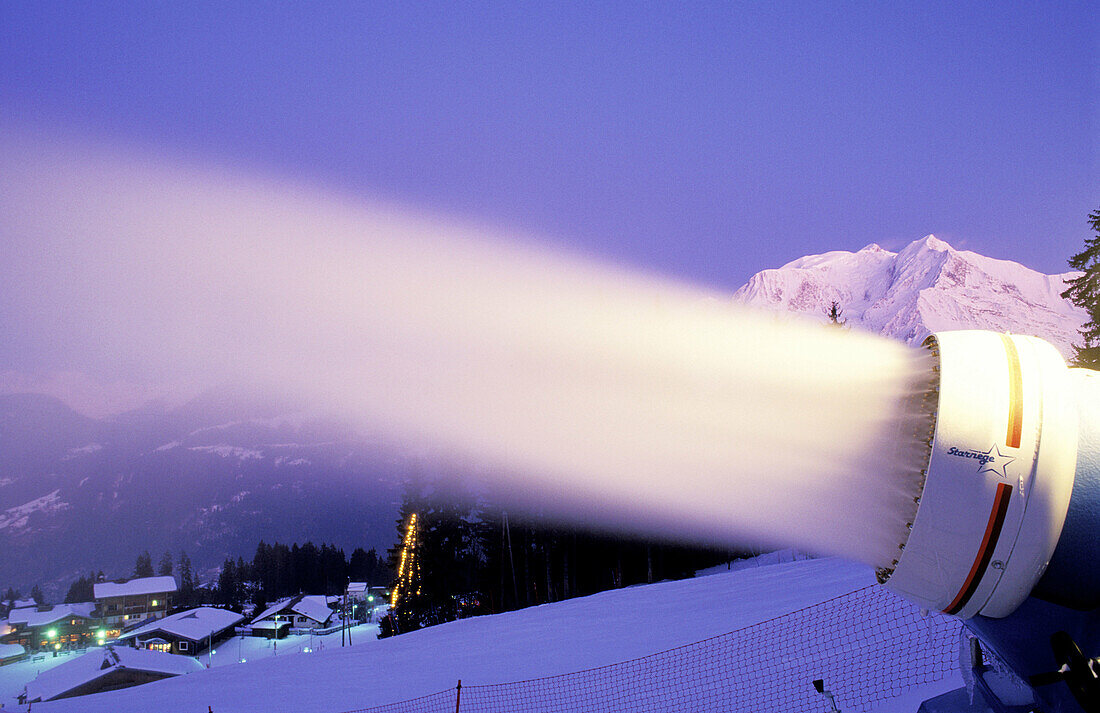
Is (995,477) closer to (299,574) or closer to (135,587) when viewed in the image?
(135,587)

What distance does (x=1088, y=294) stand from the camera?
2536 cm

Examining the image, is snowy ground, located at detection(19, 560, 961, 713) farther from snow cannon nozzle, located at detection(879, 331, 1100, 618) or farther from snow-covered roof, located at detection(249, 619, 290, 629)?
snow-covered roof, located at detection(249, 619, 290, 629)

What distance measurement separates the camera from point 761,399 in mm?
3719

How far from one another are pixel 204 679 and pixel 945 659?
2073cm

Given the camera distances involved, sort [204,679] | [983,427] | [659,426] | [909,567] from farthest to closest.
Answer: [204,679] → [659,426] → [909,567] → [983,427]

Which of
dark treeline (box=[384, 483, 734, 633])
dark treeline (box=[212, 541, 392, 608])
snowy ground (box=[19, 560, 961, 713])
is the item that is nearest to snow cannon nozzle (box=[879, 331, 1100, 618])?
snowy ground (box=[19, 560, 961, 713])

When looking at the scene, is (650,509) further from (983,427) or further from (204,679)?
(983,427)

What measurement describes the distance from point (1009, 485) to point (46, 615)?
133562 mm

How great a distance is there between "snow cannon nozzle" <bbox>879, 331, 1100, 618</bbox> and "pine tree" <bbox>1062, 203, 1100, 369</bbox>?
27.4m

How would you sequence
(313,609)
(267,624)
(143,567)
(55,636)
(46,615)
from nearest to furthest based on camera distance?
(267,624) → (313,609) → (55,636) → (46,615) → (143,567)

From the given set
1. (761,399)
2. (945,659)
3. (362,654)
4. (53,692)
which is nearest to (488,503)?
(362,654)

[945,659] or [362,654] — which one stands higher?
[945,659]

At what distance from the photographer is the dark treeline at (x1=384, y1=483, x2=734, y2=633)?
1590 inches

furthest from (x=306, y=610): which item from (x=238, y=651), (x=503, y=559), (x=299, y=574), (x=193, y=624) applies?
(x=503, y=559)
